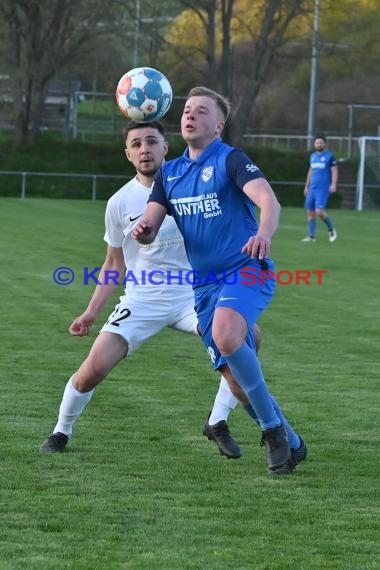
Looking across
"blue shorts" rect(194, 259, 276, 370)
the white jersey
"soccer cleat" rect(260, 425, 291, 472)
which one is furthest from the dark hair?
"soccer cleat" rect(260, 425, 291, 472)

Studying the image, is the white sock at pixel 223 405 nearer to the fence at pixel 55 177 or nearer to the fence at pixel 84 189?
the fence at pixel 55 177

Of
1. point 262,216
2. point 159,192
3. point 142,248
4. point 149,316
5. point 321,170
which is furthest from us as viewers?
point 321,170

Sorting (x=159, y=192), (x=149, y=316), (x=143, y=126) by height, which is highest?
(x=143, y=126)

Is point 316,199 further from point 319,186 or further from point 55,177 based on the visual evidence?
point 55,177

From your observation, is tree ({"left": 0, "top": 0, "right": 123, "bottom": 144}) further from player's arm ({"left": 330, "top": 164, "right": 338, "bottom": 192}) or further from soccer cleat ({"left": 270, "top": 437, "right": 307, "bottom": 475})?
soccer cleat ({"left": 270, "top": 437, "right": 307, "bottom": 475})

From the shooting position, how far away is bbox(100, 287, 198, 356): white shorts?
6660 mm

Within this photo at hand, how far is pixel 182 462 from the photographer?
6.43 m

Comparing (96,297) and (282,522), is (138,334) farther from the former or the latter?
(282,522)

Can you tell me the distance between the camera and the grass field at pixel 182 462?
4.87 m

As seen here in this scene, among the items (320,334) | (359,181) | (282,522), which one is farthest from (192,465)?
(359,181)

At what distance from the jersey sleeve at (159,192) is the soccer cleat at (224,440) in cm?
118

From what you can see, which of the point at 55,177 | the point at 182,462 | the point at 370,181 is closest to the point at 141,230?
the point at 182,462

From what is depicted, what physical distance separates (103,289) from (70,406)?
2.12 feet

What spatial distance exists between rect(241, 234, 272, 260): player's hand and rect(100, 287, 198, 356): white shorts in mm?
1224
